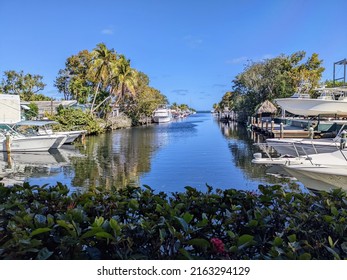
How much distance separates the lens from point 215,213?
2791 millimetres

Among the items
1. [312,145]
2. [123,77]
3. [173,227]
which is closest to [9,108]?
[123,77]

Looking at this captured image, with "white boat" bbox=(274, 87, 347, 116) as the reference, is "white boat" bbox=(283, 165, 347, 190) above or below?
below

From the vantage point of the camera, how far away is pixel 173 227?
2.25 meters

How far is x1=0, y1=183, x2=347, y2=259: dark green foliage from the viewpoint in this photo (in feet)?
6.84

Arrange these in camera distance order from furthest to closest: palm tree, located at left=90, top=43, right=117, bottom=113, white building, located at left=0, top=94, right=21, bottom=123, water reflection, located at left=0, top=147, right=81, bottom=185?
palm tree, located at left=90, top=43, right=117, bottom=113
white building, located at left=0, top=94, right=21, bottom=123
water reflection, located at left=0, top=147, right=81, bottom=185

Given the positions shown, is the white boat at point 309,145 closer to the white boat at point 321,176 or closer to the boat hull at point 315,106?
the white boat at point 321,176

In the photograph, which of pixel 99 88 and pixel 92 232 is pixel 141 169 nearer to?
pixel 92 232

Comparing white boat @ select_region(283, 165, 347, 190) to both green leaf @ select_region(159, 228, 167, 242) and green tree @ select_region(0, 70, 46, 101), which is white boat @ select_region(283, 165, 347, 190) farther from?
green tree @ select_region(0, 70, 46, 101)

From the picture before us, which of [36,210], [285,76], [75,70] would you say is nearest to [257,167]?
[36,210]

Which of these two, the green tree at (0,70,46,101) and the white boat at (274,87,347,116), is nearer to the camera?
the white boat at (274,87,347,116)

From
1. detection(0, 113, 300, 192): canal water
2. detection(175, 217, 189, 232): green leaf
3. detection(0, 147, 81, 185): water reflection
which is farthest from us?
detection(0, 147, 81, 185): water reflection

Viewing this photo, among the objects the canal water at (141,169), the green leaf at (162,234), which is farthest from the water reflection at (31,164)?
the green leaf at (162,234)

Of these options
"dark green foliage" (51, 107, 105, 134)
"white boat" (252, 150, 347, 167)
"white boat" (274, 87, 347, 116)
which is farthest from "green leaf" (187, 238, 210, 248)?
"dark green foliage" (51, 107, 105, 134)
